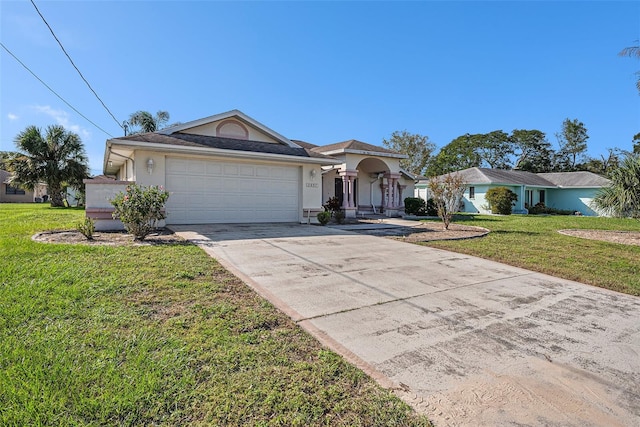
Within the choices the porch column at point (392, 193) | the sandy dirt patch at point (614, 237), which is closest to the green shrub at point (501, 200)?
the porch column at point (392, 193)

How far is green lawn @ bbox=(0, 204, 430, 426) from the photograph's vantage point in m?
2.04

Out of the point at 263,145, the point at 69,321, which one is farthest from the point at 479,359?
the point at 263,145

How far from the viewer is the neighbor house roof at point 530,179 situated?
1086 inches

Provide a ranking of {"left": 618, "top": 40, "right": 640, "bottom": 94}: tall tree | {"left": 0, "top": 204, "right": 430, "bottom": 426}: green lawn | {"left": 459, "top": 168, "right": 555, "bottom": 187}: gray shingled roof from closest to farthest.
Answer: {"left": 0, "top": 204, "right": 430, "bottom": 426}: green lawn, {"left": 618, "top": 40, "right": 640, "bottom": 94}: tall tree, {"left": 459, "top": 168, "right": 555, "bottom": 187}: gray shingled roof

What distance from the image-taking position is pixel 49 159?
2342cm

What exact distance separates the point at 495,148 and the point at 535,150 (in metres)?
5.46

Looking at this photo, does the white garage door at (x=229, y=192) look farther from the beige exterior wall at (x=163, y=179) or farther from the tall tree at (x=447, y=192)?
the tall tree at (x=447, y=192)

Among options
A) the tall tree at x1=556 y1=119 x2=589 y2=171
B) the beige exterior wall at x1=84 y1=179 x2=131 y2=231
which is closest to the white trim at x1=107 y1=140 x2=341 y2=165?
the beige exterior wall at x1=84 y1=179 x2=131 y2=231

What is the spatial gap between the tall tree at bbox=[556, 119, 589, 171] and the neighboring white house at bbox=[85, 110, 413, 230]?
4850 centimetres

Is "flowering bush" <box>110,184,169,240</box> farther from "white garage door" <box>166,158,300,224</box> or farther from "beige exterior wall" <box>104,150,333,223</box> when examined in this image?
"white garage door" <box>166,158,300,224</box>

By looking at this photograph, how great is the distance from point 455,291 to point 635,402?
2.53m

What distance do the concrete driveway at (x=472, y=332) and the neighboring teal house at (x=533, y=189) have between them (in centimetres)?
2393

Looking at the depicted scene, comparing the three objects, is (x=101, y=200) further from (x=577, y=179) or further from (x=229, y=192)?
(x=577, y=179)

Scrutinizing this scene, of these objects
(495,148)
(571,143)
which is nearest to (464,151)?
(495,148)
